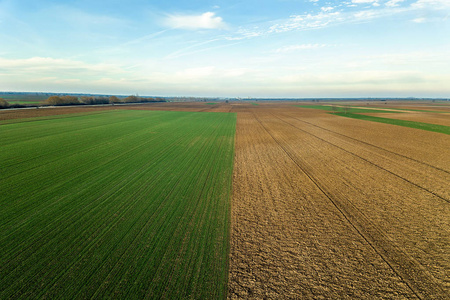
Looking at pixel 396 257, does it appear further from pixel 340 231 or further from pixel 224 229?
pixel 224 229

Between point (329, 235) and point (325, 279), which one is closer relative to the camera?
point (325, 279)

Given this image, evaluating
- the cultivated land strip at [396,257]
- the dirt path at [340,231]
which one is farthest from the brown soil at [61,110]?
the cultivated land strip at [396,257]

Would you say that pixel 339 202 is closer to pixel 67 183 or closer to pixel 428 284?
pixel 428 284

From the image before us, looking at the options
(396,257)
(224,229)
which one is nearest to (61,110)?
(224,229)

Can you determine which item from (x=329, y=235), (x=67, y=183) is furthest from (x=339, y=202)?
(x=67, y=183)

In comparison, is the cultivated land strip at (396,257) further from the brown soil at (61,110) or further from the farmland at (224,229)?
the brown soil at (61,110)

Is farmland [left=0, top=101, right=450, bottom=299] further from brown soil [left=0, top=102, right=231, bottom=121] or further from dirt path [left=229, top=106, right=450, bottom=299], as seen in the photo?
brown soil [left=0, top=102, right=231, bottom=121]

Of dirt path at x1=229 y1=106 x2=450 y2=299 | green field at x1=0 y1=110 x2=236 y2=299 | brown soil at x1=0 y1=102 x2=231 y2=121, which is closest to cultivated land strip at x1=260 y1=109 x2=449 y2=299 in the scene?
dirt path at x1=229 y1=106 x2=450 y2=299
